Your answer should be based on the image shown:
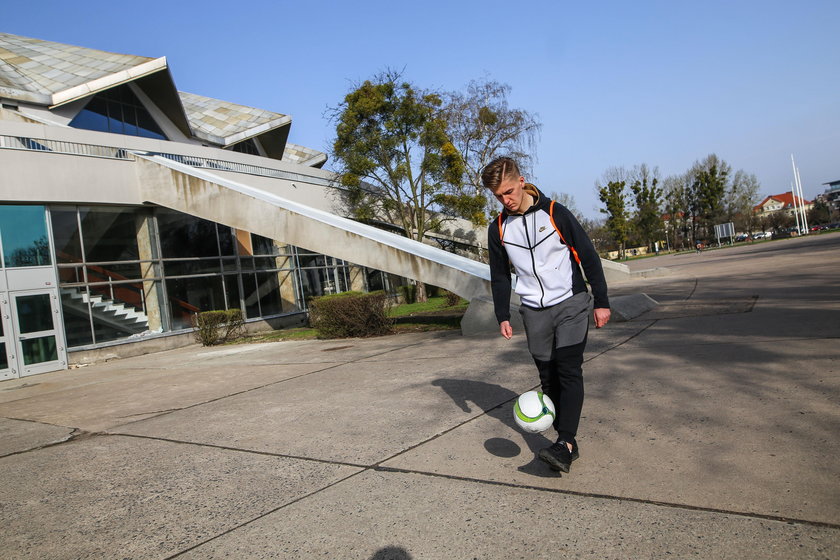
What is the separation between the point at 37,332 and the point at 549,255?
46.7 feet

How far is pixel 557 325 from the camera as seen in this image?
3.14 m

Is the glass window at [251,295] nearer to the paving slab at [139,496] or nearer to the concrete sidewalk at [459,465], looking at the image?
the concrete sidewalk at [459,465]

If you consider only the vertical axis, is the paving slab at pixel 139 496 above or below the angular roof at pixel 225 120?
below

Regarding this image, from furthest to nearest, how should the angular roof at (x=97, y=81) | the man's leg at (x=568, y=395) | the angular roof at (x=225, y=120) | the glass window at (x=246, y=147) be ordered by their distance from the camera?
the glass window at (x=246, y=147) < the angular roof at (x=225, y=120) < the angular roof at (x=97, y=81) < the man's leg at (x=568, y=395)

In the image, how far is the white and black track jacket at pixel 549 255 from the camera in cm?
316

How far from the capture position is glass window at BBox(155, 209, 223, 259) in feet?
55.6

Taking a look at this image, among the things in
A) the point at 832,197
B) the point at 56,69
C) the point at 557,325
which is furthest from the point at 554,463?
the point at 832,197

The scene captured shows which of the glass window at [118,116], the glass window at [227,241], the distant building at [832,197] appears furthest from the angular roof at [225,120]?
the distant building at [832,197]

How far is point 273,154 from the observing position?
32938 millimetres

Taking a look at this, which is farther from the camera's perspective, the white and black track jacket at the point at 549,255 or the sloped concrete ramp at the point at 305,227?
the sloped concrete ramp at the point at 305,227

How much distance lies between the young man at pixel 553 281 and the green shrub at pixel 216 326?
43.4 feet

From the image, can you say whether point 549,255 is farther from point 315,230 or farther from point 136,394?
point 315,230

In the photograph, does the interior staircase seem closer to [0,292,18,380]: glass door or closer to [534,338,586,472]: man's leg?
[0,292,18,380]: glass door

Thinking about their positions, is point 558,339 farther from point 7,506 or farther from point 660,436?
point 7,506
